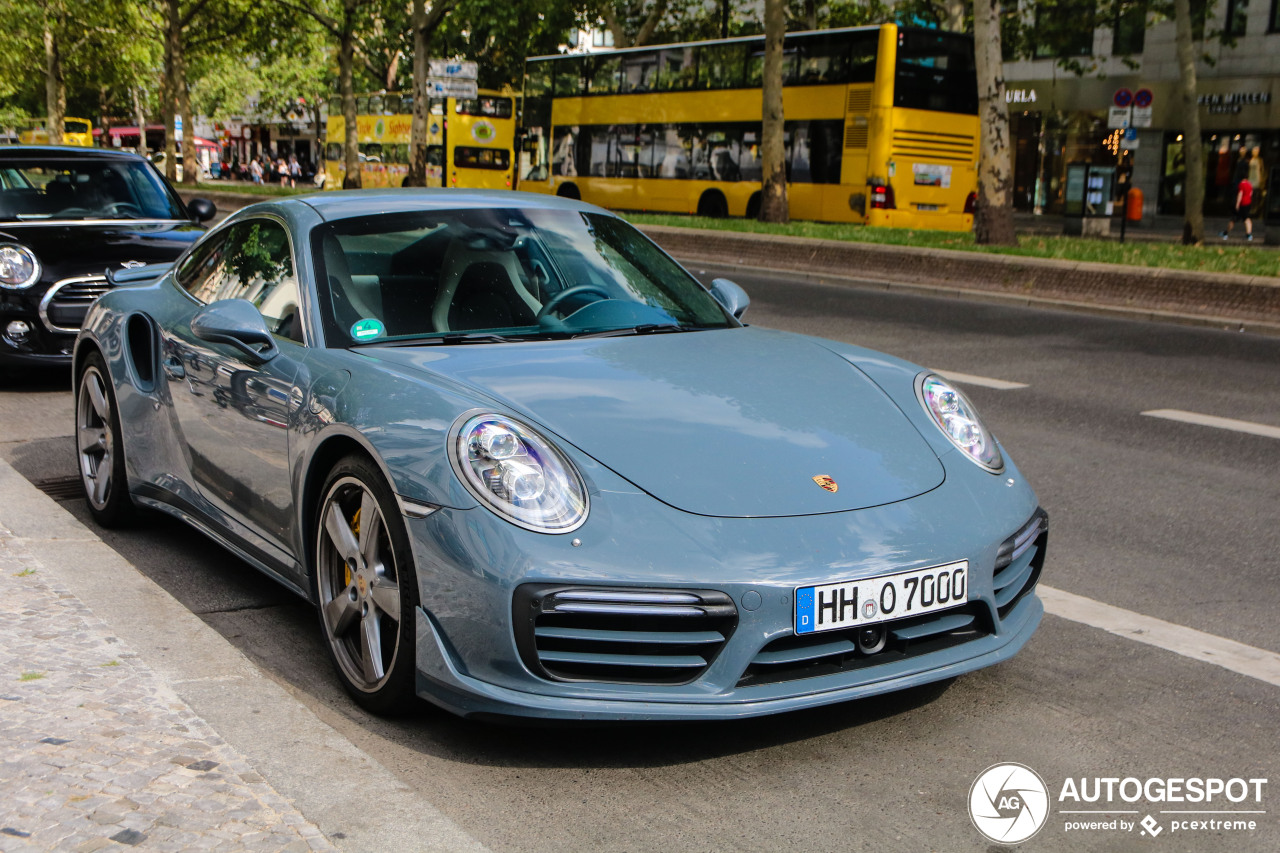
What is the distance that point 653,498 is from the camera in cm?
312

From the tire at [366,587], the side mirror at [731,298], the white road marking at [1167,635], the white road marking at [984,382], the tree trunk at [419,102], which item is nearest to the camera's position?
the tire at [366,587]

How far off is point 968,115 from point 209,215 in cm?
1913

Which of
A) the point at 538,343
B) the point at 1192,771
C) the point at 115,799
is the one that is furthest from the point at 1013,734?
the point at 115,799

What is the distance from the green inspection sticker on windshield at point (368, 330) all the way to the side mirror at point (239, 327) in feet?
0.80

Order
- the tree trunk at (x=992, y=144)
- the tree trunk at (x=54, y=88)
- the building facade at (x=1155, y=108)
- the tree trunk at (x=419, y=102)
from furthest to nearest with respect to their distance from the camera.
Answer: the tree trunk at (x=54, y=88) < the building facade at (x=1155, y=108) < the tree trunk at (x=419, y=102) < the tree trunk at (x=992, y=144)

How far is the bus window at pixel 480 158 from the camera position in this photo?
40.8 metres

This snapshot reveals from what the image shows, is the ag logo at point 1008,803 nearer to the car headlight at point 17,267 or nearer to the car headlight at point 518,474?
the car headlight at point 518,474

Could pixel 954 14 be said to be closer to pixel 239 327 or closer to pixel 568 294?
pixel 568 294

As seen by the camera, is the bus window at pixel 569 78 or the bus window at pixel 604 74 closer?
the bus window at pixel 604 74

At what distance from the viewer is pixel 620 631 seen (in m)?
3.00

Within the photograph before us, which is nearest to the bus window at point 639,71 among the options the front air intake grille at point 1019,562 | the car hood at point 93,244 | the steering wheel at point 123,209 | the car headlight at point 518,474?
the steering wheel at point 123,209

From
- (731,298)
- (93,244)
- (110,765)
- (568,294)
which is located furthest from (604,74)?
(110,765)

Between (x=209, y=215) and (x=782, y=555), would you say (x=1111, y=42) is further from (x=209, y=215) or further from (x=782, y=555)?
(x=782, y=555)

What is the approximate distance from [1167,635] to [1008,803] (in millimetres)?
1407
